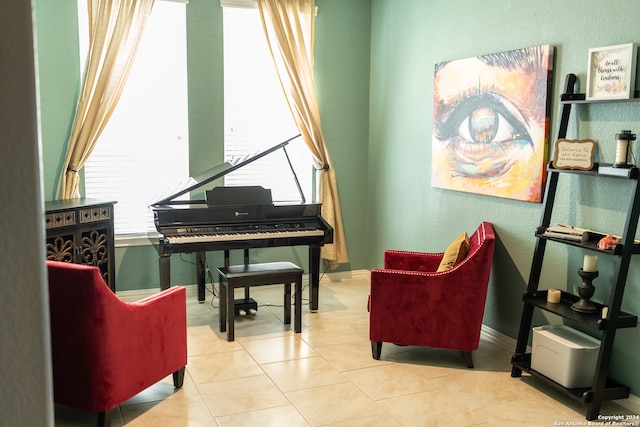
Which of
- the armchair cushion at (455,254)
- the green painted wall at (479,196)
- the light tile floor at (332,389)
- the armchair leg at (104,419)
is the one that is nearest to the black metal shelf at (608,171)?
the green painted wall at (479,196)

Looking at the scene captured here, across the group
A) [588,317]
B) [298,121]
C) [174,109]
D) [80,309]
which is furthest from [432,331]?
[174,109]

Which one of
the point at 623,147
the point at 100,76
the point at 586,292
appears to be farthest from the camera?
the point at 100,76

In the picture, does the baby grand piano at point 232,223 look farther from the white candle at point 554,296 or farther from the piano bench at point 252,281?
the white candle at point 554,296

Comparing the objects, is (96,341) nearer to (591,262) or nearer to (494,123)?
(591,262)

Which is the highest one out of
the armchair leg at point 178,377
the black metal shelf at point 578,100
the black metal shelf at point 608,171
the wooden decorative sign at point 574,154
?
the black metal shelf at point 578,100

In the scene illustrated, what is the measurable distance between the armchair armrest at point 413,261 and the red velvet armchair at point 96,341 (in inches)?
76.9

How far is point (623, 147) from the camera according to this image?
325cm

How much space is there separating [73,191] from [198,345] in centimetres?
177

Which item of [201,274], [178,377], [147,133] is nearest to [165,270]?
[201,274]

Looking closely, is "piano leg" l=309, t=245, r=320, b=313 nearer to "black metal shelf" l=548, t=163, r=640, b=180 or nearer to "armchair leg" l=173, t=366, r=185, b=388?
"armchair leg" l=173, t=366, r=185, b=388

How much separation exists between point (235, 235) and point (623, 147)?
275 cm

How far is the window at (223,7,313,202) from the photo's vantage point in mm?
5719

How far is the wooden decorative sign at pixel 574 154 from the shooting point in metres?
3.47

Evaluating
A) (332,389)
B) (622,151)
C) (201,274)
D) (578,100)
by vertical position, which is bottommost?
(332,389)
